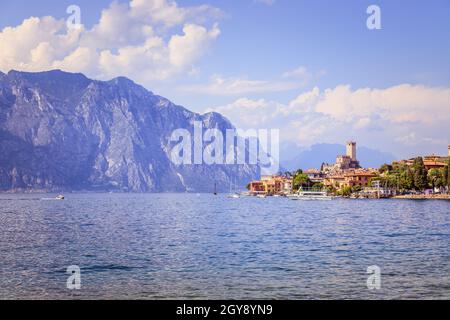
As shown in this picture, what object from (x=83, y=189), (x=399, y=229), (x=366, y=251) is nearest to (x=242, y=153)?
(x=83, y=189)

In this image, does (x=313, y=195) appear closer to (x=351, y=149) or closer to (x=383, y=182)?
(x=383, y=182)

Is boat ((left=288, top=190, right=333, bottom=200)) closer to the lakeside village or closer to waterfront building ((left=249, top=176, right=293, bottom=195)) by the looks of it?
the lakeside village

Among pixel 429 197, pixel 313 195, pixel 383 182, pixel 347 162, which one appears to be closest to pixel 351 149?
pixel 347 162

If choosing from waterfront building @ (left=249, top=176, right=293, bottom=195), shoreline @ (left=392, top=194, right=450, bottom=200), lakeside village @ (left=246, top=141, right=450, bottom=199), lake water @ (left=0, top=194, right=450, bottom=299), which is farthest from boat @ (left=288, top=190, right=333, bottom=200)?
lake water @ (left=0, top=194, right=450, bottom=299)

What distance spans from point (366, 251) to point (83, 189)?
18226 cm

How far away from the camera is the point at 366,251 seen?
22.4m

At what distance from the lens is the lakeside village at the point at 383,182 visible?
285ft

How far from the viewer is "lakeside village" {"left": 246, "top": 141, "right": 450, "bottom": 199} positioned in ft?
285

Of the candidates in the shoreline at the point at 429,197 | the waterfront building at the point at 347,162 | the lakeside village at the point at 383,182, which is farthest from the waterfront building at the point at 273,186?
the shoreline at the point at 429,197

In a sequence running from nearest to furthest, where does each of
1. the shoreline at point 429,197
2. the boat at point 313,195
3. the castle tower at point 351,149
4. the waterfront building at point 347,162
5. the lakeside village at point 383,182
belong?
the shoreline at point 429,197 → the lakeside village at point 383,182 → the boat at point 313,195 → the waterfront building at point 347,162 → the castle tower at point 351,149

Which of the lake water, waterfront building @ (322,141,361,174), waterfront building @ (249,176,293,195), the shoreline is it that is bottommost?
the lake water

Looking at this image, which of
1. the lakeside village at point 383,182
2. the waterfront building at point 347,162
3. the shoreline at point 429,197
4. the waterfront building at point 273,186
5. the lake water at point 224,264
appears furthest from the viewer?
the waterfront building at point 347,162

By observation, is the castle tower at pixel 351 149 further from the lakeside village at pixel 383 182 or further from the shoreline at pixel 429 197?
the shoreline at pixel 429 197

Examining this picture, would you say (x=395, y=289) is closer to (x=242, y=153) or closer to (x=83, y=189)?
(x=242, y=153)
